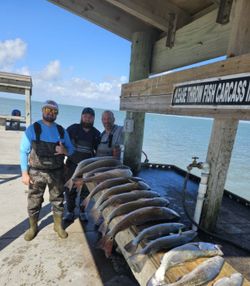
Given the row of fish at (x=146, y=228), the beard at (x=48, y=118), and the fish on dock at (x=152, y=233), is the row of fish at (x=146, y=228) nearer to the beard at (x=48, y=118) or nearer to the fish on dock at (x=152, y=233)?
the fish on dock at (x=152, y=233)

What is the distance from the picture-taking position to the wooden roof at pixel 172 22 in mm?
3186

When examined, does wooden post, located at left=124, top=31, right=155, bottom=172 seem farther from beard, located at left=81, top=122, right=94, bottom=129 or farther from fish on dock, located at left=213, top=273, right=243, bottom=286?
fish on dock, located at left=213, top=273, right=243, bottom=286

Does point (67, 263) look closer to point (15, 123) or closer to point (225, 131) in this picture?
point (225, 131)

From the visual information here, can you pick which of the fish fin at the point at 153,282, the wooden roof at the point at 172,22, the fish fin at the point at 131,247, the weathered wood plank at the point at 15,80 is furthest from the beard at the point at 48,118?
the weathered wood plank at the point at 15,80

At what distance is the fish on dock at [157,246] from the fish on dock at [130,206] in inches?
22.4

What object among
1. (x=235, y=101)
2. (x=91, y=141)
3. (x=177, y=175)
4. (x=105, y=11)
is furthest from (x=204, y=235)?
(x=105, y=11)

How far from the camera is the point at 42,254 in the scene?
3.61 m

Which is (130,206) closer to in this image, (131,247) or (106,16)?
(131,247)

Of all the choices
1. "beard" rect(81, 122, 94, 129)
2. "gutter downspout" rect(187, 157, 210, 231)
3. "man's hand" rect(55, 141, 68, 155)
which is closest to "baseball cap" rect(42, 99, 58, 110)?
"man's hand" rect(55, 141, 68, 155)

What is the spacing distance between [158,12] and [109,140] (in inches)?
84.9

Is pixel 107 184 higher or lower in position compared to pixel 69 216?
higher

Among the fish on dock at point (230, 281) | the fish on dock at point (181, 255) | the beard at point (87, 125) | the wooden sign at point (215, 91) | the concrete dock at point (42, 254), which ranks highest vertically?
the wooden sign at point (215, 91)

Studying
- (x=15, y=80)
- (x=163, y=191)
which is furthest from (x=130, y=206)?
(x=15, y=80)

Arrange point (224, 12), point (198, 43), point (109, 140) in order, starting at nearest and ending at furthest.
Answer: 1. point (224, 12)
2. point (198, 43)
3. point (109, 140)
